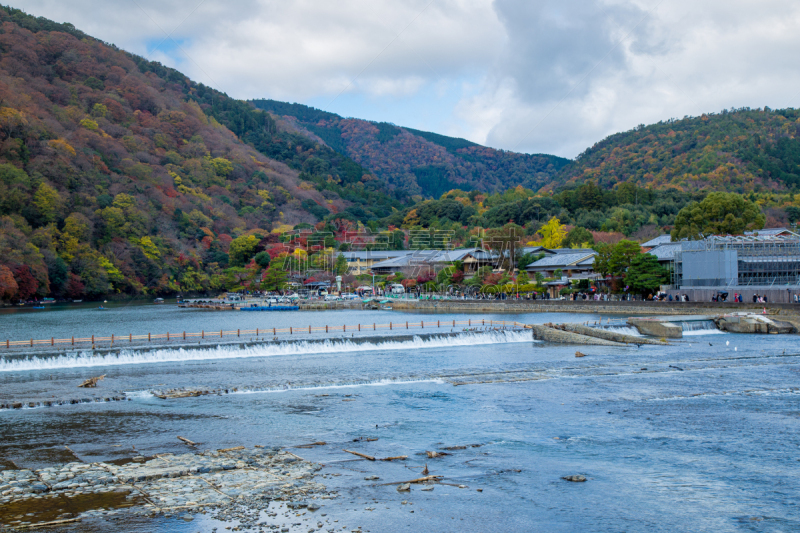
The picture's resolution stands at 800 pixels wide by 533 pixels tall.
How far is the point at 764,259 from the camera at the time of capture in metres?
41.8

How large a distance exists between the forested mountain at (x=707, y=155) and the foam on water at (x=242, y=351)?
77.4 m

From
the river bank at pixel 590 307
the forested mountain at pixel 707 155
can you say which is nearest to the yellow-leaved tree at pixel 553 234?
the river bank at pixel 590 307

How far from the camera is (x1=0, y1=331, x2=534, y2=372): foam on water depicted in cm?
2405

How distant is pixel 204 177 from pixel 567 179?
3013 inches

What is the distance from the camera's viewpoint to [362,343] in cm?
3034

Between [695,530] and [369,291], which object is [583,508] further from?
[369,291]

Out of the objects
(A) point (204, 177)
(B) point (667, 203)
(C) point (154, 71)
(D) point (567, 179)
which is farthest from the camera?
(C) point (154, 71)

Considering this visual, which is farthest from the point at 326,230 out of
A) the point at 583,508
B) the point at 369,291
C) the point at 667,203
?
the point at 583,508

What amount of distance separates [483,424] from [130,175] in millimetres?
99666

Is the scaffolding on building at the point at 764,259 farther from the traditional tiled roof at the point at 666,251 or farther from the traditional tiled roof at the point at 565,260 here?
the traditional tiled roof at the point at 565,260

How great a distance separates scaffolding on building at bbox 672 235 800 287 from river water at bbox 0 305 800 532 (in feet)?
52.5

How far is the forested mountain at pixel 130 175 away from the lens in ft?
240

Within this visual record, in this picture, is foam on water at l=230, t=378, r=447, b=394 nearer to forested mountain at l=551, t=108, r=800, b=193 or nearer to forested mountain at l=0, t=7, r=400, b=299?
forested mountain at l=0, t=7, r=400, b=299

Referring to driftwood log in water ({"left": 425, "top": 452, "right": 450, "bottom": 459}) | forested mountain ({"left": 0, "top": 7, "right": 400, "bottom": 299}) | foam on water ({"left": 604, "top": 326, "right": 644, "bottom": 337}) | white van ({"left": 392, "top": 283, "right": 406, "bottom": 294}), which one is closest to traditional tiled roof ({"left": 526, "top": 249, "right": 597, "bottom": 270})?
white van ({"left": 392, "top": 283, "right": 406, "bottom": 294})
